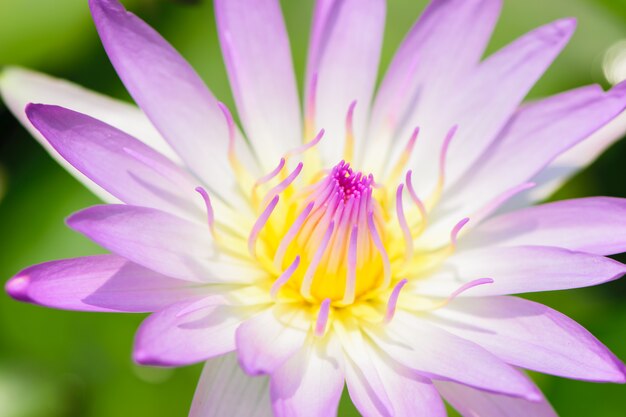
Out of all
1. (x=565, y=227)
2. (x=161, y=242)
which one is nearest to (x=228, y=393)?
(x=161, y=242)

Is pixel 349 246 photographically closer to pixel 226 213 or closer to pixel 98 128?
pixel 226 213

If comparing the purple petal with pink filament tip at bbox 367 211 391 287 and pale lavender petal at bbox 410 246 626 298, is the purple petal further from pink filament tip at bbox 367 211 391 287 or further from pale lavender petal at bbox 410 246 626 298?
pale lavender petal at bbox 410 246 626 298

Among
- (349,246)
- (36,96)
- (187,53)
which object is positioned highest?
(187,53)

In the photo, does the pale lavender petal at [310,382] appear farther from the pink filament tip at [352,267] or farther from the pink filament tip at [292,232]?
the pink filament tip at [292,232]

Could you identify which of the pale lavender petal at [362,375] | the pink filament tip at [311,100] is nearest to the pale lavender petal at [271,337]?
the pale lavender petal at [362,375]

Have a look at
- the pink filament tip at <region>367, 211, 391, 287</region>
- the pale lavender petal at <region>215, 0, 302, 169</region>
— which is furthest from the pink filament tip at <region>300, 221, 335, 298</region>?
the pale lavender petal at <region>215, 0, 302, 169</region>

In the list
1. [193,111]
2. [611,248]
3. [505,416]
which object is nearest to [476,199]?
[611,248]
